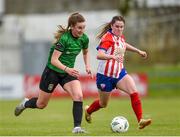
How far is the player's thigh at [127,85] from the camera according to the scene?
42.3 ft

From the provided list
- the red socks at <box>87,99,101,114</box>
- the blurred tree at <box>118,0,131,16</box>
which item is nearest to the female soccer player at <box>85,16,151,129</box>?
the red socks at <box>87,99,101,114</box>

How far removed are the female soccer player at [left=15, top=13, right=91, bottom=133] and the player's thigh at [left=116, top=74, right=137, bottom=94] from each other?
0.67 metres

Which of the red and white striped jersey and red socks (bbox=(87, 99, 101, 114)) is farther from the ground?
the red and white striped jersey

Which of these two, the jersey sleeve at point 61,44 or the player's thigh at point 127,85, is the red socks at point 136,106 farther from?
the jersey sleeve at point 61,44

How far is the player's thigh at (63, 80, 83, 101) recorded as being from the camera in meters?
12.1

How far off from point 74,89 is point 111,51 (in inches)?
46.4

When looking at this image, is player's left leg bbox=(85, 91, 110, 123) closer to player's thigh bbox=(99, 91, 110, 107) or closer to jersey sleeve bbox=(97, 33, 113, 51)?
player's thigh bbox=(99, 91, 110, 107)

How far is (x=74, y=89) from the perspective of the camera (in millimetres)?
12156

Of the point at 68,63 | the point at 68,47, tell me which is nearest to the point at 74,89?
the point at 68,63

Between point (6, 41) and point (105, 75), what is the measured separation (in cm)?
1796

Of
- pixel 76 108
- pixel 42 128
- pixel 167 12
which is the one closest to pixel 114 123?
pixel 76 108

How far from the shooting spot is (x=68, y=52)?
484 inches

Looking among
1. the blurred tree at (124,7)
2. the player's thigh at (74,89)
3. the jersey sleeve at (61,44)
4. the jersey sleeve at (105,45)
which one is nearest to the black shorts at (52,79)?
the player's thigh at (74,89)

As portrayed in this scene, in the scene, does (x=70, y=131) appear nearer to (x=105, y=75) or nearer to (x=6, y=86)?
(x=105, y=75)
